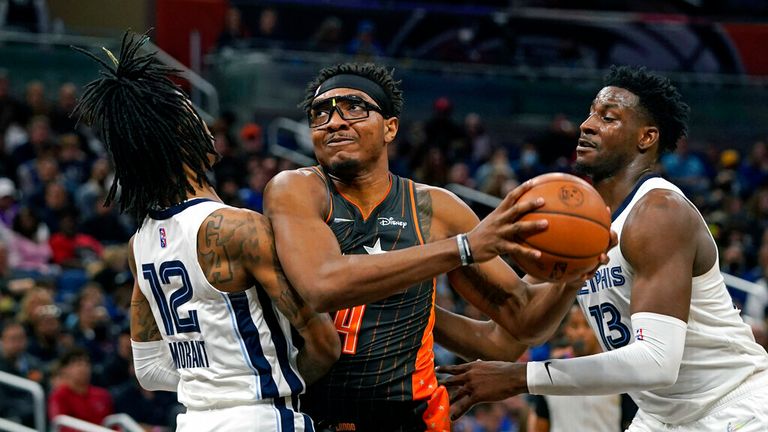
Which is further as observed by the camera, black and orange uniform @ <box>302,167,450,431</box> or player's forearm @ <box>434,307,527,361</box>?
player's forearm @ <box>434,307,527,361</box>

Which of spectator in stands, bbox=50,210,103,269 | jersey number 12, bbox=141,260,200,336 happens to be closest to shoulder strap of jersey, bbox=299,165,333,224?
jersey number 12, bbox=141,260,200,336

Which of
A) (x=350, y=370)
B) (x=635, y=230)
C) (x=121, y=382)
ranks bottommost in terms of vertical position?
(x=121, y=382)

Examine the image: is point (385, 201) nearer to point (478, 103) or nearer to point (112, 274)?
point (112, 274)

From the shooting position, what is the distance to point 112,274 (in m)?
11.1

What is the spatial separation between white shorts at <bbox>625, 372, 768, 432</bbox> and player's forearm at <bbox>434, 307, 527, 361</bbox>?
76 cm

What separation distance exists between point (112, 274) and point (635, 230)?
299 inches

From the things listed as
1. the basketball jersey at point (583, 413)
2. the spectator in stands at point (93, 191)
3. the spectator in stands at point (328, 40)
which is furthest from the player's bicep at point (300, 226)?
the spectator in stands at point (328, 40)

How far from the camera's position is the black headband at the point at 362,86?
180 inches

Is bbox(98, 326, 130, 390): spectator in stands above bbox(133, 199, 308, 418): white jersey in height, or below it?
below

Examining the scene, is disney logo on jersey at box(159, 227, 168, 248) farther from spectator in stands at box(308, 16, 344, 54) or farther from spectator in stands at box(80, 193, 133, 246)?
spectator in stands at box(308, 16, 344, 54)

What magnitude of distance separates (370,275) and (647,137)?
61.6 inches

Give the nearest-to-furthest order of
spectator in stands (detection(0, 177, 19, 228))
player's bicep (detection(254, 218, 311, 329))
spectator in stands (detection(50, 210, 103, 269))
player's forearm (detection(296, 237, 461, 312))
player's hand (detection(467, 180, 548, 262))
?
player's hand (detection(467, 180, 548, 262)) < player's forearm (detection(296, 237, 461, 312)) < player's bicep (detection(254, 218, 311, 329)) < spectator in stands (detection(50, 210, 103, 269)) < spectator in stands (detection(0, 177, 19, 228))

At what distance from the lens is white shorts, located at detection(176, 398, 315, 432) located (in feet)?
13.2

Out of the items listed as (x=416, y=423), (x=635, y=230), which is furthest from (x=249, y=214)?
(x=635, y=230)
